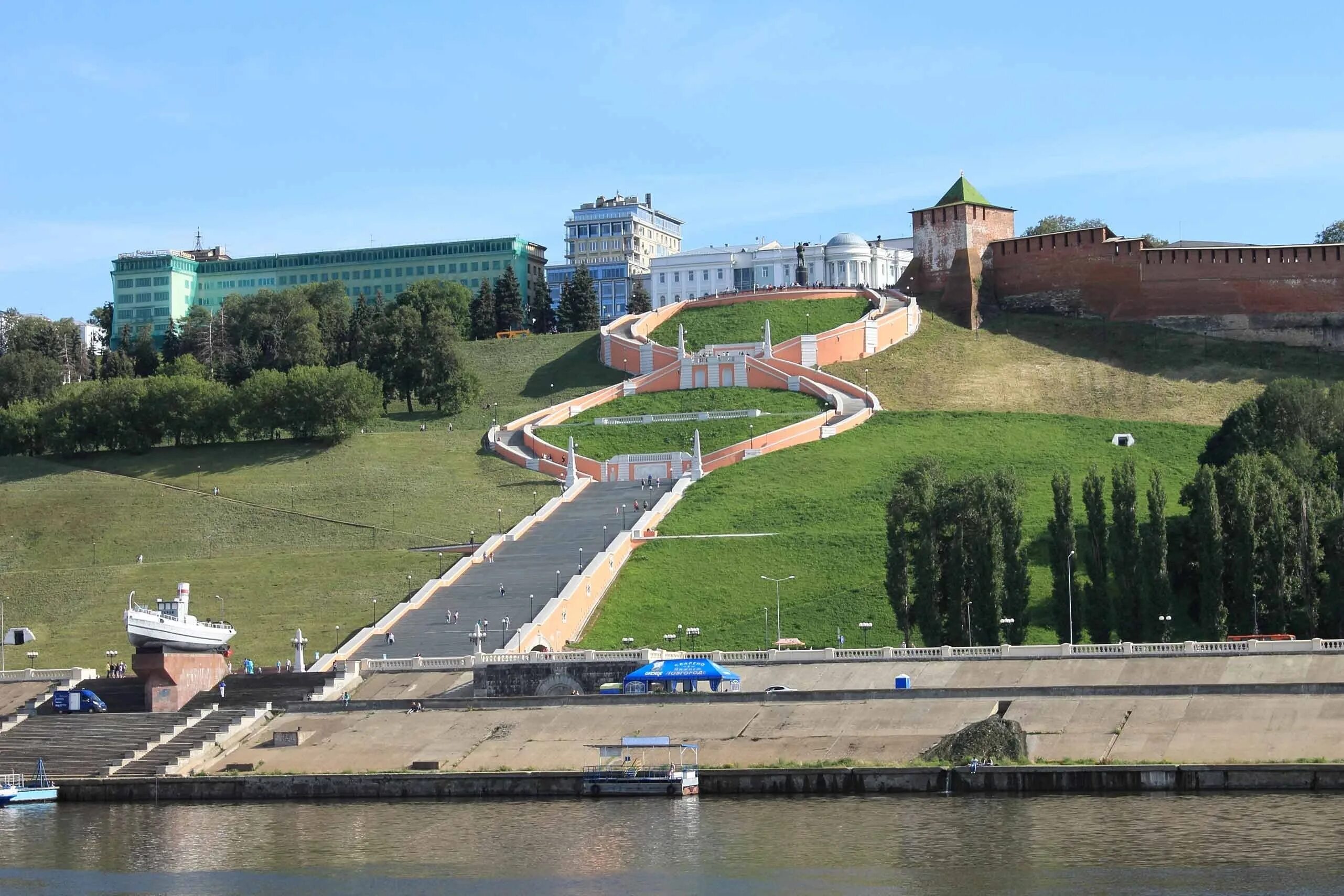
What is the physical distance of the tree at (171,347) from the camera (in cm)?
11825

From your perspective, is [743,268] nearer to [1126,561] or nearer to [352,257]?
[352,257]

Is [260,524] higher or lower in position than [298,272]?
lower

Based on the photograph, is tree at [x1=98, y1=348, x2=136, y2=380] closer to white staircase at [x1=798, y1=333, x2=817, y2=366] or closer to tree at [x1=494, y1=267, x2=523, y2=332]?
tree at [x1=494, y1=267, x2=523, y2=332]

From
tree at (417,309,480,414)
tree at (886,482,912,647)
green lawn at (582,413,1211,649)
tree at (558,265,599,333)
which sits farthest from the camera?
tree at (558,265,599,333)

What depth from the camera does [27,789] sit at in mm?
45312

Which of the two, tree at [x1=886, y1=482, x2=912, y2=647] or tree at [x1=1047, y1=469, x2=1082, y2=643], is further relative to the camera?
tree at [x1=886, y1=482, x2=912, y2=647]

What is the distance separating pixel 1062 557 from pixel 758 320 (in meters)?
51.2

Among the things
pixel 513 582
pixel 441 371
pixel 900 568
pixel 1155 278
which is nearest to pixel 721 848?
pixel 900 568

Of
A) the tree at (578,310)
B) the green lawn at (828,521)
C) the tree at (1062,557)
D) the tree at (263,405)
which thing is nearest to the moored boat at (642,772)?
the green lawn at (828,521)

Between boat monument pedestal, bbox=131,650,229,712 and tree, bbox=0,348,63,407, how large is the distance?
169 ft

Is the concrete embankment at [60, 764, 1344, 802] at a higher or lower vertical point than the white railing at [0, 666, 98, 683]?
lower

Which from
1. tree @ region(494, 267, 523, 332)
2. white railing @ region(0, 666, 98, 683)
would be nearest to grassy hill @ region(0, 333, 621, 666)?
white railing @ region(0, 666, 98, 683)

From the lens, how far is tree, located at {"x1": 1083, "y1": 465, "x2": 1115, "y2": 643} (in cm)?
5244

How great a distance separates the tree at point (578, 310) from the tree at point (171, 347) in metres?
23.1
